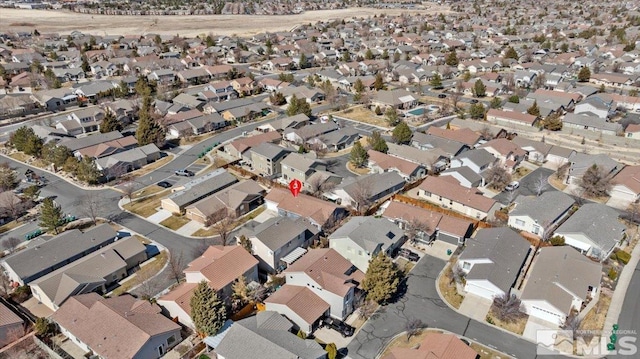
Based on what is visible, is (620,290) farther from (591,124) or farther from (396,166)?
(591,124)

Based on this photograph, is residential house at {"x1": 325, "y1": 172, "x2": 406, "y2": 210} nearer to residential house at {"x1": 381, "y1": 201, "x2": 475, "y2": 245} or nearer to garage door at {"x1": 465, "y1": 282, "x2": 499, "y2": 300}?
residential house at {"x1": 381, "y1": 201, "x2": 475, "y2": 245}

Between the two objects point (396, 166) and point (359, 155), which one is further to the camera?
point (359, 155)

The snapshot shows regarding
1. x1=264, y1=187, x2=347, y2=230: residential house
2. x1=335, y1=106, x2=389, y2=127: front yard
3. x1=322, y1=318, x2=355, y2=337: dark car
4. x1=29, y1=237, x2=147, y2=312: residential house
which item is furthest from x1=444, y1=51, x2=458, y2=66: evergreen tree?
x1=322, y1=318, x2=355, y2=337: dark car

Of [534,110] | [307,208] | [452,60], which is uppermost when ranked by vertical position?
[452,60]

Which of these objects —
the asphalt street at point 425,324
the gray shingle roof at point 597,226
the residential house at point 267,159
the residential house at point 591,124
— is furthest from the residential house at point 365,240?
the residential house at point 591,124

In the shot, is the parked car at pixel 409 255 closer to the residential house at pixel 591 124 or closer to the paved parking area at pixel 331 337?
the paved parking area at pixel 331 337

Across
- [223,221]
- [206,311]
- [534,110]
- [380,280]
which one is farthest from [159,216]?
[534,110]
